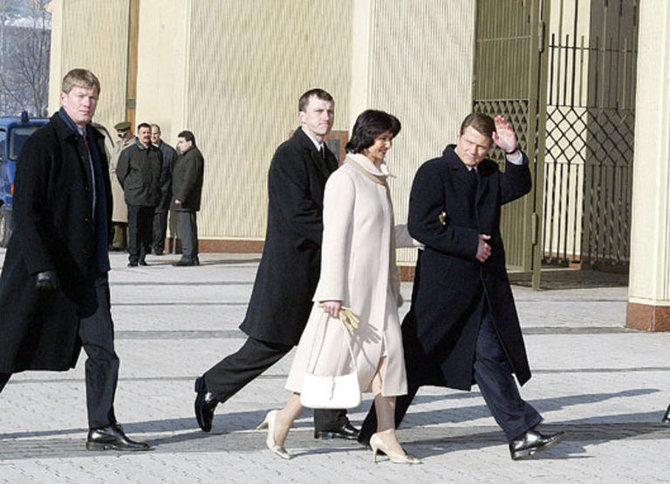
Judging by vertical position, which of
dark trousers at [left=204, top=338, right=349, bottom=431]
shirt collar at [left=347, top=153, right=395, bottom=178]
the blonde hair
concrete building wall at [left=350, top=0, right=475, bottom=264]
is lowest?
dark trousers at [left=204, top=338, right=349, bottom=431]

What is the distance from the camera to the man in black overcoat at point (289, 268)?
8.38 meters

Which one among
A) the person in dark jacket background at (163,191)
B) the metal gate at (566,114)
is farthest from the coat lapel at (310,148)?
the person in dark jacket background at (163,191)

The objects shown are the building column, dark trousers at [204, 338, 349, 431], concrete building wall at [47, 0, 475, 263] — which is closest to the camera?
dark trousers at [204, 338, 349, 431]

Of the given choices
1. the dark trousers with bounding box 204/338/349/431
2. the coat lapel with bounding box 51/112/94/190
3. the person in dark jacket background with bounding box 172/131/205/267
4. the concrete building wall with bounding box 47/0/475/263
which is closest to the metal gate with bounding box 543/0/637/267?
the concrete building wall with bounding box 47/0/475/263

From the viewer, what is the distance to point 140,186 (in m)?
20.9

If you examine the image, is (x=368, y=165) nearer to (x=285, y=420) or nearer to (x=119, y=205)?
(x=285, y=420)

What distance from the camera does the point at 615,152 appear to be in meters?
22.5

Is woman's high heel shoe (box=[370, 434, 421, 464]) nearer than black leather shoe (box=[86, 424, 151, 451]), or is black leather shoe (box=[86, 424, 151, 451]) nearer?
woman's high heel shoe (box=[370, 434, 421, 464])

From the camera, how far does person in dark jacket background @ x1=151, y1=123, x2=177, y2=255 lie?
22.7 metres

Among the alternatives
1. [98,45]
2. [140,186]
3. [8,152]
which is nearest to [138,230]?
[140,186]

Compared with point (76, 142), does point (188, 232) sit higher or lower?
lower

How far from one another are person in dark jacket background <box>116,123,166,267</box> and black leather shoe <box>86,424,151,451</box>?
42.0 feet

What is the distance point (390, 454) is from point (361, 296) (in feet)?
2.55

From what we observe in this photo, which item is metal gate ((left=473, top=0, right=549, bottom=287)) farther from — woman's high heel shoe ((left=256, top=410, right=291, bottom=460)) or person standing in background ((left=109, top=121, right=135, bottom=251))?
woman's high heel shoe ((left=256, top=410, right=291, bottom=460))
